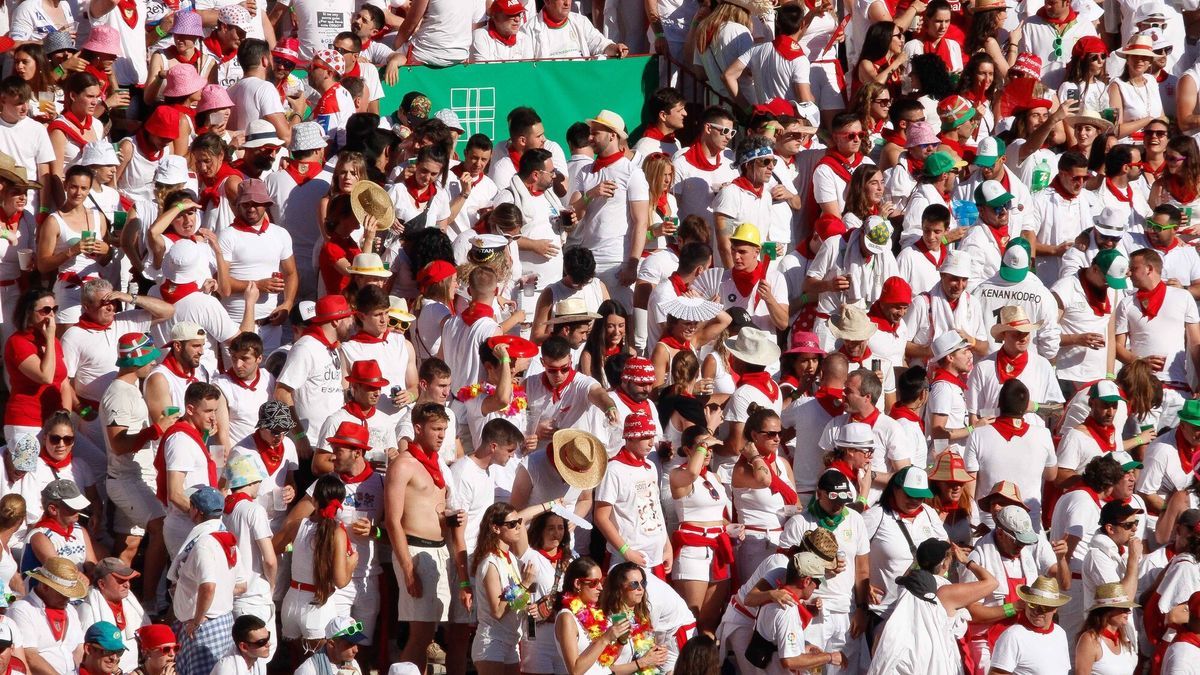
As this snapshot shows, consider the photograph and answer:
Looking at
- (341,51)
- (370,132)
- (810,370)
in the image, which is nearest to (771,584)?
(810,370)

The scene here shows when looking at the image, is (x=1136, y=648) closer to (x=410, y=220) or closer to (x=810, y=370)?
(x=810, y=370)

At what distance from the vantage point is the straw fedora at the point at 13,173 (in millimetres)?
13742

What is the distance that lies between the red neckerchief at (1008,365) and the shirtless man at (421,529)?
13.4 feet

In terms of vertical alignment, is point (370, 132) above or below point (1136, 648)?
above

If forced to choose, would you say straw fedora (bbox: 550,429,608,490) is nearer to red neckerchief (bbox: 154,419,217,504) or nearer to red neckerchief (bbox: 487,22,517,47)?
red neckerchief (bbox: 154,419,217,504)

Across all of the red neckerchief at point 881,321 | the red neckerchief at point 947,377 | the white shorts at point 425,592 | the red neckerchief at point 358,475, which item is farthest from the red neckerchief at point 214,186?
the red neckerchief at point 947,377

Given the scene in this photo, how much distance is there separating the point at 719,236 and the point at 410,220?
6.97ft

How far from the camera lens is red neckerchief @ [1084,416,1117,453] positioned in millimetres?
14008

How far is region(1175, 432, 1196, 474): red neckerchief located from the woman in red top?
7001 millimetres

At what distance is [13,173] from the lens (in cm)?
1376

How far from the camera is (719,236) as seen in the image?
589 inches

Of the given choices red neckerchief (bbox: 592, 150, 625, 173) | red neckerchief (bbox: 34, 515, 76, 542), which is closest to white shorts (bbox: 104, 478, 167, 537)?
red neckerchief (bbox: 34, 515, 76, 542)

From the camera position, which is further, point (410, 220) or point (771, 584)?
point (410, 220)

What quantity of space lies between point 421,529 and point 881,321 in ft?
12.4
